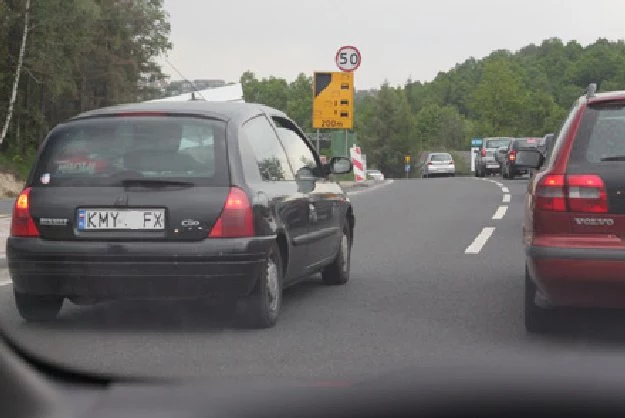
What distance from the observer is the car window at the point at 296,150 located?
25.6ft

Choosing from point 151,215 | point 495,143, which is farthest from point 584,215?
point 495,143

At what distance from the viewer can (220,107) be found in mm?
7098

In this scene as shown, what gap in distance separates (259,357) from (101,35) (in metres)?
63.0

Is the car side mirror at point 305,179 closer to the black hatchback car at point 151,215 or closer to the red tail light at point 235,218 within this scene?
the black hatchback car at point 151,215

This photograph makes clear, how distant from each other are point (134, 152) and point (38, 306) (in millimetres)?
1146

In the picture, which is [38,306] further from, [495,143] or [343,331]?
[495,143]

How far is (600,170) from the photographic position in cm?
590

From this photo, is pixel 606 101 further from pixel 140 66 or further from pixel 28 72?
pixel 140 66

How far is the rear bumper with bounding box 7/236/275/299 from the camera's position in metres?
6.29


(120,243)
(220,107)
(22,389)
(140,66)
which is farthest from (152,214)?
(140,66)

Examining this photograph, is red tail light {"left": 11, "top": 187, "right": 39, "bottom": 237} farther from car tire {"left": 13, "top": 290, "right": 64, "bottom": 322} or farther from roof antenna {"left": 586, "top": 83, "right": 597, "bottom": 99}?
roof antenna {"left": 586, "top": 83, "right": 597, "bottom": 99}

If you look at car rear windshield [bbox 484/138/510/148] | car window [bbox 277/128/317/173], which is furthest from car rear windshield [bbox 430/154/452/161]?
car window [bbox 277/128/317/173]

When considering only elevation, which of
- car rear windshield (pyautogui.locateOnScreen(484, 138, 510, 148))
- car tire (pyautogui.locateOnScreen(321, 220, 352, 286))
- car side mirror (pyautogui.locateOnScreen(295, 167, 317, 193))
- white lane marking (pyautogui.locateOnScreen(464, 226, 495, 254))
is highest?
car side mirror (pyautogui.locateOnScreen(295, 167, 317, 193))

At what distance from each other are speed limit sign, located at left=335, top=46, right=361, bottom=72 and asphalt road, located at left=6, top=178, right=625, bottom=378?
20250mm
